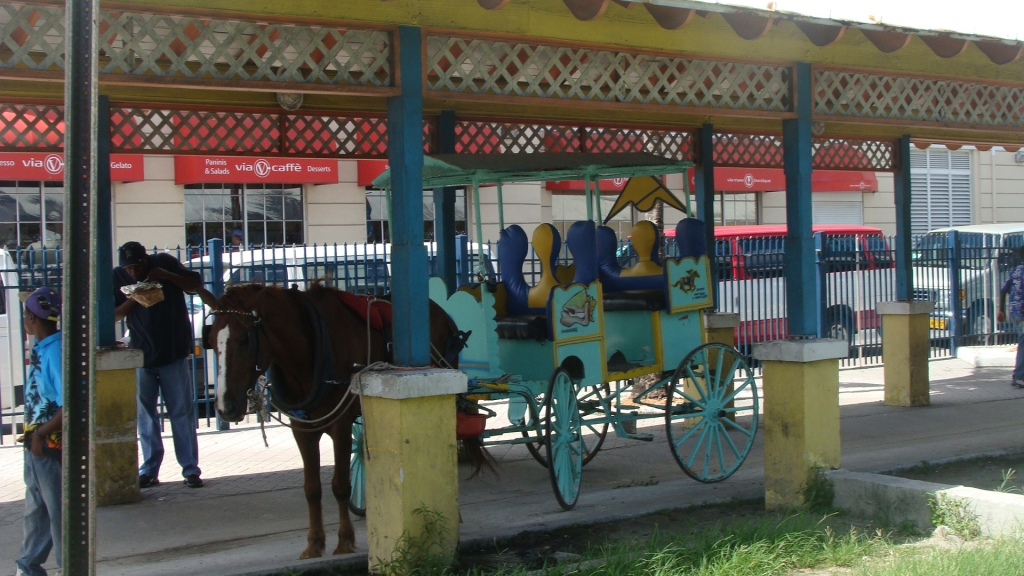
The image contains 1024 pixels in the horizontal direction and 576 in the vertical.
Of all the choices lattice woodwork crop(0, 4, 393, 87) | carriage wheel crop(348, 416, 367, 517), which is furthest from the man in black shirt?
lattice woodwork crop(0, 4, 393, 87)

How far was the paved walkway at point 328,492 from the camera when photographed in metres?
6.29

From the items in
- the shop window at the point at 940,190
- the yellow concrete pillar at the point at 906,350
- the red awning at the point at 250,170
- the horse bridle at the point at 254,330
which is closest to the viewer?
the horse bridle at the point at 254,330

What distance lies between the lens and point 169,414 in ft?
26.1

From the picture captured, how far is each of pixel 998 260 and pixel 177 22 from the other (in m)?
14.5

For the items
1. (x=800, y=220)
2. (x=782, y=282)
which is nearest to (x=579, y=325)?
(x=800, y=220)

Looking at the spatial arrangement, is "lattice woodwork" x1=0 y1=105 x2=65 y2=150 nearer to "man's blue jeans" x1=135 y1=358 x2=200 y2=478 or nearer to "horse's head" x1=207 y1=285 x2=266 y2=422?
"man's blue jeans" x1=135 y1=358 x2=200 y2=478

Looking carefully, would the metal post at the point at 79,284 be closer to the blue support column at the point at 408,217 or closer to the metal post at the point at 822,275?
the blue support column at the point at 408,217

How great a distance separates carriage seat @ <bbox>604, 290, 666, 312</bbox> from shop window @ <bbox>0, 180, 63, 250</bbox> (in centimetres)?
1347

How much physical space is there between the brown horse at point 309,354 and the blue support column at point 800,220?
2.94 meters

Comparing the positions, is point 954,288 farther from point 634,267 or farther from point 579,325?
point 579,325

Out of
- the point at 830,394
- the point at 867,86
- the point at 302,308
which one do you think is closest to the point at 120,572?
the point at 302,308

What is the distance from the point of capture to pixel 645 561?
17.2ft

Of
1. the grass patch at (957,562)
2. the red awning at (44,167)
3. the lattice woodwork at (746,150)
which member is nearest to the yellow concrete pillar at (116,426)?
the grass patch at (957,562)

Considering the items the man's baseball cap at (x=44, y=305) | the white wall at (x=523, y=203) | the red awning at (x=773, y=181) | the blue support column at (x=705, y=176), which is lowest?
the man's baseball cap at (x=44, y=305)
